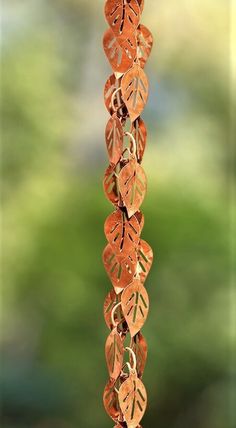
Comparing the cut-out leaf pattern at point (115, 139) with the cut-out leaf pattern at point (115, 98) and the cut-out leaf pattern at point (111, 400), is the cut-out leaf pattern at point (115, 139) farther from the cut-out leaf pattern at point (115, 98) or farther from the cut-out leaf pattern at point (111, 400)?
the cut-out leaf pattern at point (111, 400)

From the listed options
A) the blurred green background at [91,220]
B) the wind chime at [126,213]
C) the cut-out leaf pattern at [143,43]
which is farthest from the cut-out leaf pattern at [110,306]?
the blurred green background at [91,220]

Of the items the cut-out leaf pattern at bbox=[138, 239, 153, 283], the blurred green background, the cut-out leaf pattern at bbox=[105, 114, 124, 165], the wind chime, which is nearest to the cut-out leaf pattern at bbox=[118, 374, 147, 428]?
the wind chime

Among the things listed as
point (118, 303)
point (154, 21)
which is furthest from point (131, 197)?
point (154, 21)

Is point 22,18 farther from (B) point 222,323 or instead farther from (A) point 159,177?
(B) point 222,323

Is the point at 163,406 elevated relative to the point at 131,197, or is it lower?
elevated

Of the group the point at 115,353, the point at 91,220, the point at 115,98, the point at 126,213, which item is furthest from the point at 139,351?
the point at 91,220

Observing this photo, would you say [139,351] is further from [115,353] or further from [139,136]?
[139,136]
